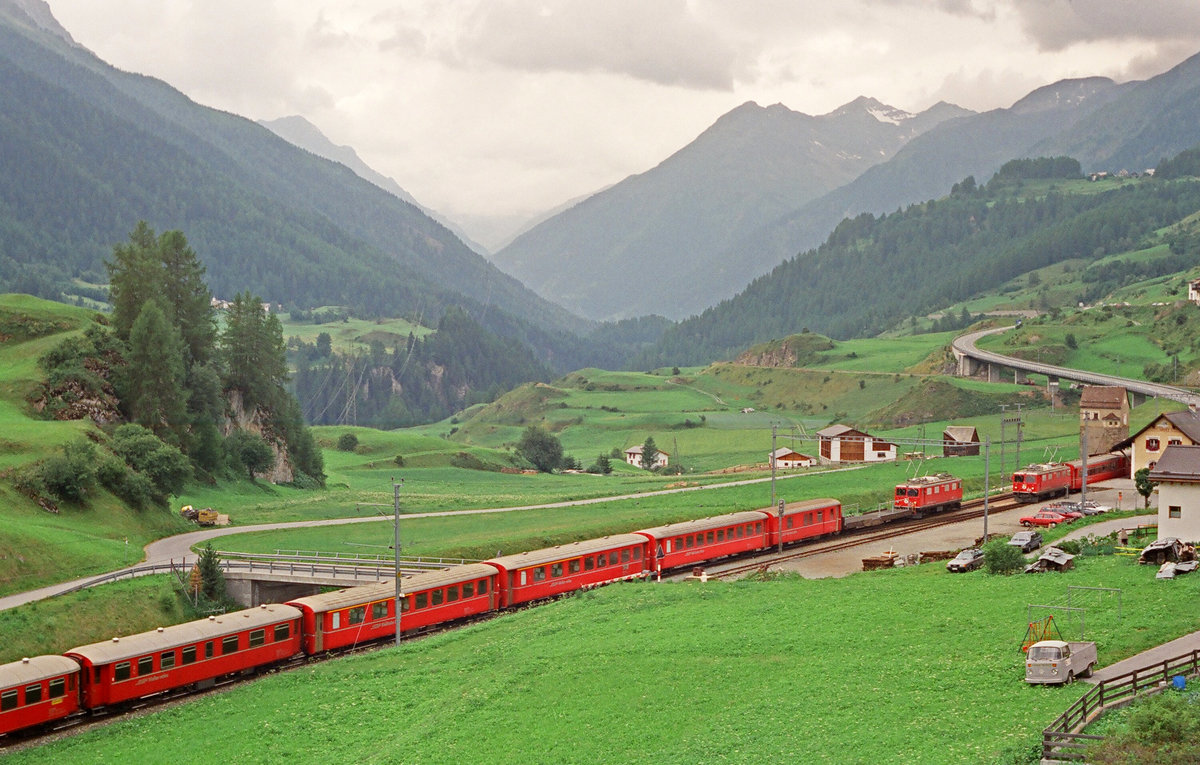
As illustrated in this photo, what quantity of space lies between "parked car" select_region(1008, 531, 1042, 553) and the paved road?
38.7 meters

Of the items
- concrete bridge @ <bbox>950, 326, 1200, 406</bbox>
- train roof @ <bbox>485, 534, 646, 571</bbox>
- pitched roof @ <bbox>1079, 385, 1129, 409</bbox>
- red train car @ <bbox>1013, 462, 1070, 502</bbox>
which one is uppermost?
concrete bridge @ <bbox>950, 326, 1200, 406</bbox>

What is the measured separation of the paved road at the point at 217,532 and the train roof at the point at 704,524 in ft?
73.4

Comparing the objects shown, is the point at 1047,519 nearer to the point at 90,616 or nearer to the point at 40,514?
the point at 90,616

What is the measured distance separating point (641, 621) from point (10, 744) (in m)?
22.5

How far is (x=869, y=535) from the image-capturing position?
73938 millimetres

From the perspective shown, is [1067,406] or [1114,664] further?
[1067,406]

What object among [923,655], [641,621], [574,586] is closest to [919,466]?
[574,586]

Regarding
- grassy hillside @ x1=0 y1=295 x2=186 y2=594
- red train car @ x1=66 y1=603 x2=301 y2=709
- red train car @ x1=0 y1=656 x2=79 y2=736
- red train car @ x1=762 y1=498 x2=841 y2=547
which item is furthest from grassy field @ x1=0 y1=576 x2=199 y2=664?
red train car @ x1=762 y1=498 x2=841 y2=547

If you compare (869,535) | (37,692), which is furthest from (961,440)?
(37,692)

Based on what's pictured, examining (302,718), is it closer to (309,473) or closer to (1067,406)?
(309,473)

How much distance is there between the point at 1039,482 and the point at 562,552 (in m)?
42.7

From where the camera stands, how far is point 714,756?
2950 centimetres

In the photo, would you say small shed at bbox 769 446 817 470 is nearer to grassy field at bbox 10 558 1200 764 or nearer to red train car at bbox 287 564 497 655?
red train car at bbox 287 564 497 655

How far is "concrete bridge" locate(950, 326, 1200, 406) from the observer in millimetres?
132875
